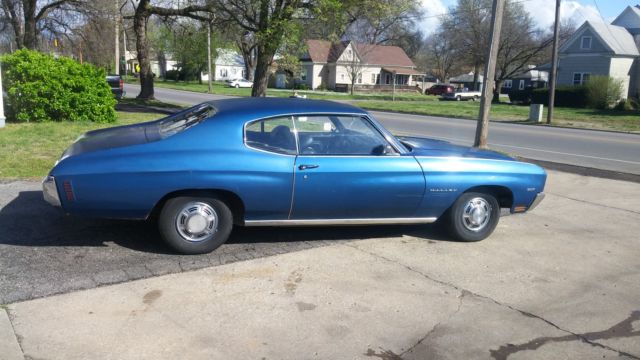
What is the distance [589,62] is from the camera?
45.2 metres

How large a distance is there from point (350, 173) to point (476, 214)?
154cm

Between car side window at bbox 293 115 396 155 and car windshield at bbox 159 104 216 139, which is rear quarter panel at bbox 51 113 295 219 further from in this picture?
car side window at bbox 293 115 396 155

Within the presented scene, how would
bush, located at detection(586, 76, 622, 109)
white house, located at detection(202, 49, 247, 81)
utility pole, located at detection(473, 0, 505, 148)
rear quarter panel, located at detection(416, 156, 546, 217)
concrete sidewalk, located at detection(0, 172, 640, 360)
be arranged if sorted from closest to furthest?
concrete sidewalk, located at detection(0, 172, 640, 360), rear quarter panel, located at detection(416, 156, 546, 217), utility pole, located at detection(473, 0, 505, 148), bush, located at detection(586, 76, 622, 109), white house, located at detection(202, 49, 247, 81)

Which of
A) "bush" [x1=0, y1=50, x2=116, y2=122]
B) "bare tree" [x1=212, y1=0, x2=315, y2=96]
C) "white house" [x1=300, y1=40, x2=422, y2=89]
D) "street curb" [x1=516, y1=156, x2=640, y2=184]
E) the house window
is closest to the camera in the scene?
"street curb" [x1=516, y1=156, x2=640, y2=184]

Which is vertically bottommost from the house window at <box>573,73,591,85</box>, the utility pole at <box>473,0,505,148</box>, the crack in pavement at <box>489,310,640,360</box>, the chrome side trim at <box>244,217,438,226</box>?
the crack in pavement at <box>489,310,640,360</box>

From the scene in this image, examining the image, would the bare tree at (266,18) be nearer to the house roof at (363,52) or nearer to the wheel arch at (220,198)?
the wheel arch at (220,198)

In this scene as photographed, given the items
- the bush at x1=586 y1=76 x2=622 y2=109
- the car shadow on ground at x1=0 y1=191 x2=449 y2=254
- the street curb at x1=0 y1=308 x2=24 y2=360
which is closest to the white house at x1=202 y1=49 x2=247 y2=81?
the bush at x1=586 y1=76 x2=622 y2=109

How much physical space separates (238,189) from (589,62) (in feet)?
154

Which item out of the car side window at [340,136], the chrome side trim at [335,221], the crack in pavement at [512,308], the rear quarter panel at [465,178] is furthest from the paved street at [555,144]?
the crack in pavement at [512,308]

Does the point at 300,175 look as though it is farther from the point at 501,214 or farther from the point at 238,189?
the point at 501,214

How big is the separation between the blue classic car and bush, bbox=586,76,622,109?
1412 inches

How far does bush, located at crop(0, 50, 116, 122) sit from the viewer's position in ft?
43.4

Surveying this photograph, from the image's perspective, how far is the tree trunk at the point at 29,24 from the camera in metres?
29.3

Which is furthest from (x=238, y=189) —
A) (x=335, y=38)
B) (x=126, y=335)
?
(x=335, y=38)
